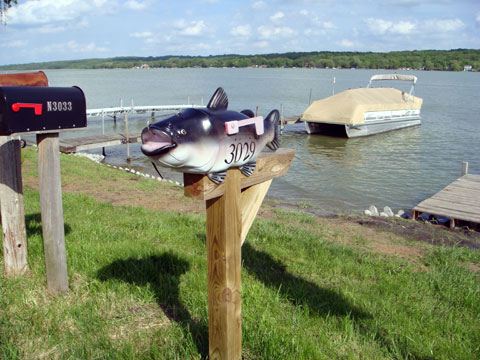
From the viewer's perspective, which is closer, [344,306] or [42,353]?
[42,353]

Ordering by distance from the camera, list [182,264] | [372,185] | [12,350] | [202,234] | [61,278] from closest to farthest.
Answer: [12,350], [61,278], [182,264], [202,234], [372,185]

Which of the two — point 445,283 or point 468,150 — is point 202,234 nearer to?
point 445,283

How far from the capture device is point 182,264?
447 cm

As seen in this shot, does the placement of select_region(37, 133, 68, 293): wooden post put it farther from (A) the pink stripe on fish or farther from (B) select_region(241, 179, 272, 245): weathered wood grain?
(A) the pink stripe on fish

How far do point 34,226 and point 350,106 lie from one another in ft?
73.3

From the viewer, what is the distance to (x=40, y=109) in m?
3.36

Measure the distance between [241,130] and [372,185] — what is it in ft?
48.1

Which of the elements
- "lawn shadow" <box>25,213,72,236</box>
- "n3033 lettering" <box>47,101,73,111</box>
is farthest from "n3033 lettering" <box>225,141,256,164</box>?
"lawn shadow" <box>25,213,72,236</box>

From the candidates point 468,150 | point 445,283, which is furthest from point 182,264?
point 468,150

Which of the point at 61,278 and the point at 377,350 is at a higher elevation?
the point at 61,278

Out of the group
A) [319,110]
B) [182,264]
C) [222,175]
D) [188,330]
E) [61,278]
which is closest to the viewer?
[222,175]

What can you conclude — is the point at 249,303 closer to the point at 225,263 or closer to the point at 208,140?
the point at 225,263

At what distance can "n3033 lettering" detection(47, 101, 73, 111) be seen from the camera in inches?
136

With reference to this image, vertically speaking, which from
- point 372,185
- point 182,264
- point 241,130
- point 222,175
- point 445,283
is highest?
point 241,130
